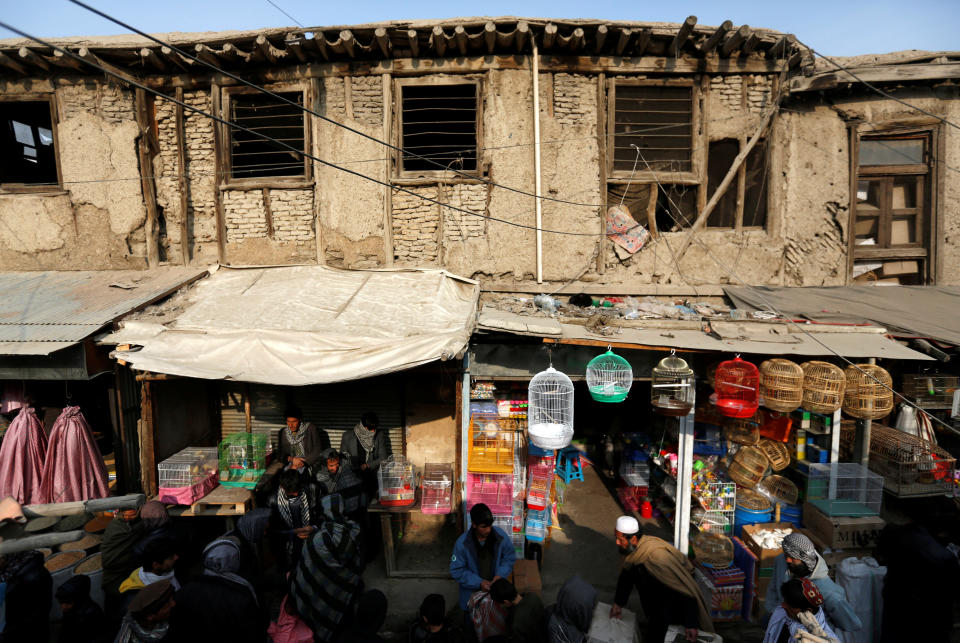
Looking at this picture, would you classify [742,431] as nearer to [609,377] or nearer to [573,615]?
[609,377]

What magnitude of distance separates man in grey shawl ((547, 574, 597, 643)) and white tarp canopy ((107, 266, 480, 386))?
2592mm

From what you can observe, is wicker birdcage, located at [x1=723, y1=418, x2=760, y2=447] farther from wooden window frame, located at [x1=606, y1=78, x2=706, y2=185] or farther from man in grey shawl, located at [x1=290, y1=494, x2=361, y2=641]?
man in grey shawl, located at [x1=290, y1=494, x2=361, y2=641]

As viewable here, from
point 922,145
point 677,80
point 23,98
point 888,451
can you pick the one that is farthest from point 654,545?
point 23,98

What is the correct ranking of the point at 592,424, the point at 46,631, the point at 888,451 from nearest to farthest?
the point at 46,631, the point at 888,451, the point at 592,424

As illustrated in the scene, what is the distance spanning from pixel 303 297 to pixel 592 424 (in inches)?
248

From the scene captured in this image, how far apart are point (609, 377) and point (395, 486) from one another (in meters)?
3.21

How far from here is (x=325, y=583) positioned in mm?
4137

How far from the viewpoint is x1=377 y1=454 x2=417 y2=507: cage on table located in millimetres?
6066

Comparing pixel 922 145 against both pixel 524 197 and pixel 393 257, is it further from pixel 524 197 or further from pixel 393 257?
pixel 393 257

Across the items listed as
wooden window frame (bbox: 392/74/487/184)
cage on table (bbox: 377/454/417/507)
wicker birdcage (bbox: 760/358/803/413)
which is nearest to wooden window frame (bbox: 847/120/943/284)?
wicker birdcage (bbox: 760/358/803/413)

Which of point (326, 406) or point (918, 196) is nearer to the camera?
point (326, 406)

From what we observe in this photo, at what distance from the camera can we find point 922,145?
8242mm

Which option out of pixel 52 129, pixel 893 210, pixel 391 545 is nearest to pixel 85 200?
pixel 52 129

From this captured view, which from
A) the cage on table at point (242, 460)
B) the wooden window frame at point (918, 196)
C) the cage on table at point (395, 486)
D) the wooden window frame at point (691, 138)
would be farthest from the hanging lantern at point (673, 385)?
the cage on table at point (242, 460)
